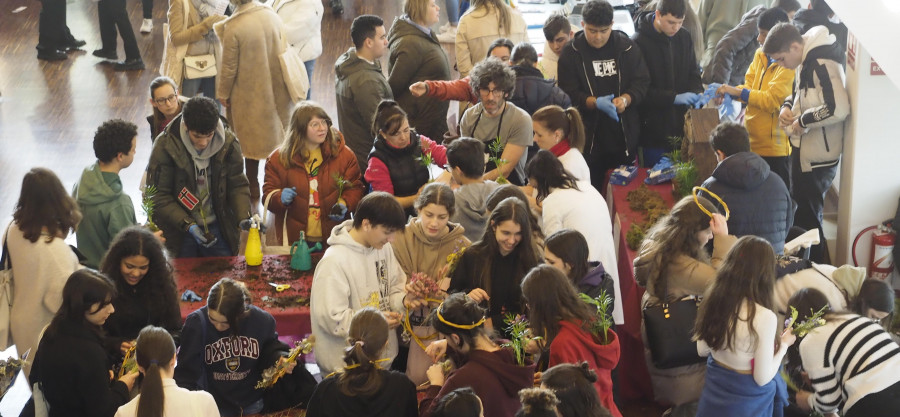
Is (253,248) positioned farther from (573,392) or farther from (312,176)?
(573,392)

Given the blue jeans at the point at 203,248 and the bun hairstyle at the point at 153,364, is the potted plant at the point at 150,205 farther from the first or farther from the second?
the bun hairstyle at the point at 153,364

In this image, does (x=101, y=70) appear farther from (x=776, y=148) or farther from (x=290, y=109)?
(x=776, y=148)

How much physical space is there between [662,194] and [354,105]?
2.14 metres

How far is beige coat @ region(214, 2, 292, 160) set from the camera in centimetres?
774

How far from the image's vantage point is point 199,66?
814 cm

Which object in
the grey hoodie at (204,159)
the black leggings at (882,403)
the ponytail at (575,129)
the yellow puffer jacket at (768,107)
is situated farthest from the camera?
the yellow puffer jacket at (768,107)

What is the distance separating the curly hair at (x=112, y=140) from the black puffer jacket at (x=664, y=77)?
3466 millimetres

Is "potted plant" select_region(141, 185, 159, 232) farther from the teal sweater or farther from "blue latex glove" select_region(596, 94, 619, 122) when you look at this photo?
"blue latex glove" select_region(596, 94, 619, 122)

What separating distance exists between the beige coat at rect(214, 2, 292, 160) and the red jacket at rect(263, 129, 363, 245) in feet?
6.26

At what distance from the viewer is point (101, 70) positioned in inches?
436

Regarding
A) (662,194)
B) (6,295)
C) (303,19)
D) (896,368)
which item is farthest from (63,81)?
(896,368)

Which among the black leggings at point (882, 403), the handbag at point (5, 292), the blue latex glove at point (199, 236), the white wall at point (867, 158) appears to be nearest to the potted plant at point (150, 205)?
the blue latex glove at point (199, 236)

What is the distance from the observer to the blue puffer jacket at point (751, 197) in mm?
5578

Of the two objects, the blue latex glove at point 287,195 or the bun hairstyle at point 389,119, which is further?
the blue latex glove at point 287,195
